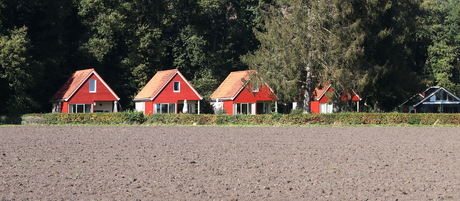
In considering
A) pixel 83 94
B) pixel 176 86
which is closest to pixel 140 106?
pixel 176 86

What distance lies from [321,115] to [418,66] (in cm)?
4442

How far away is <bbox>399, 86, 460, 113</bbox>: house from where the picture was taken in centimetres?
9631

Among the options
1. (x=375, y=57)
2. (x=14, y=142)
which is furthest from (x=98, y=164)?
(x=375, y=57)

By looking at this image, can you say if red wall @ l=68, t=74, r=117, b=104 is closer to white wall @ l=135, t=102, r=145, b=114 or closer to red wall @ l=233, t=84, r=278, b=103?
white wall @ l=135, t=102, r=145, b=114

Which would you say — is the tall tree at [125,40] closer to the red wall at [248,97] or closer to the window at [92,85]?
the window at [92,85]

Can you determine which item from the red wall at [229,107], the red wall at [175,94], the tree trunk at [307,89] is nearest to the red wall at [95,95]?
the red wall at [175,94]

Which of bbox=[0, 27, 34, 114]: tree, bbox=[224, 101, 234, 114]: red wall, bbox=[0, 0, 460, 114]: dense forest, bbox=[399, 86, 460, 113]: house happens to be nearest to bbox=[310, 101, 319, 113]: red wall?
bbox=[0, 0, 460, 114]: dense forest

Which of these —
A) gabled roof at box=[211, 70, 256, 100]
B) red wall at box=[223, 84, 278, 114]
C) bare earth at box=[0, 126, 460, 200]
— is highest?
gabled roof at box=[211, 70, 256, 100]

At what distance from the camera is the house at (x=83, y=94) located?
74688mm

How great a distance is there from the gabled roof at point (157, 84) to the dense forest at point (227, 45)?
7.85 ft

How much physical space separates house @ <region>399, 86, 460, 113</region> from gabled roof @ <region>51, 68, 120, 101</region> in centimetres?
4092

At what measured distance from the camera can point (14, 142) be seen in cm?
3406

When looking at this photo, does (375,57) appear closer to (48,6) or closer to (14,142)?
(48,6)

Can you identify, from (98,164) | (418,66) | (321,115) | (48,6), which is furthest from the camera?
(418,66)
